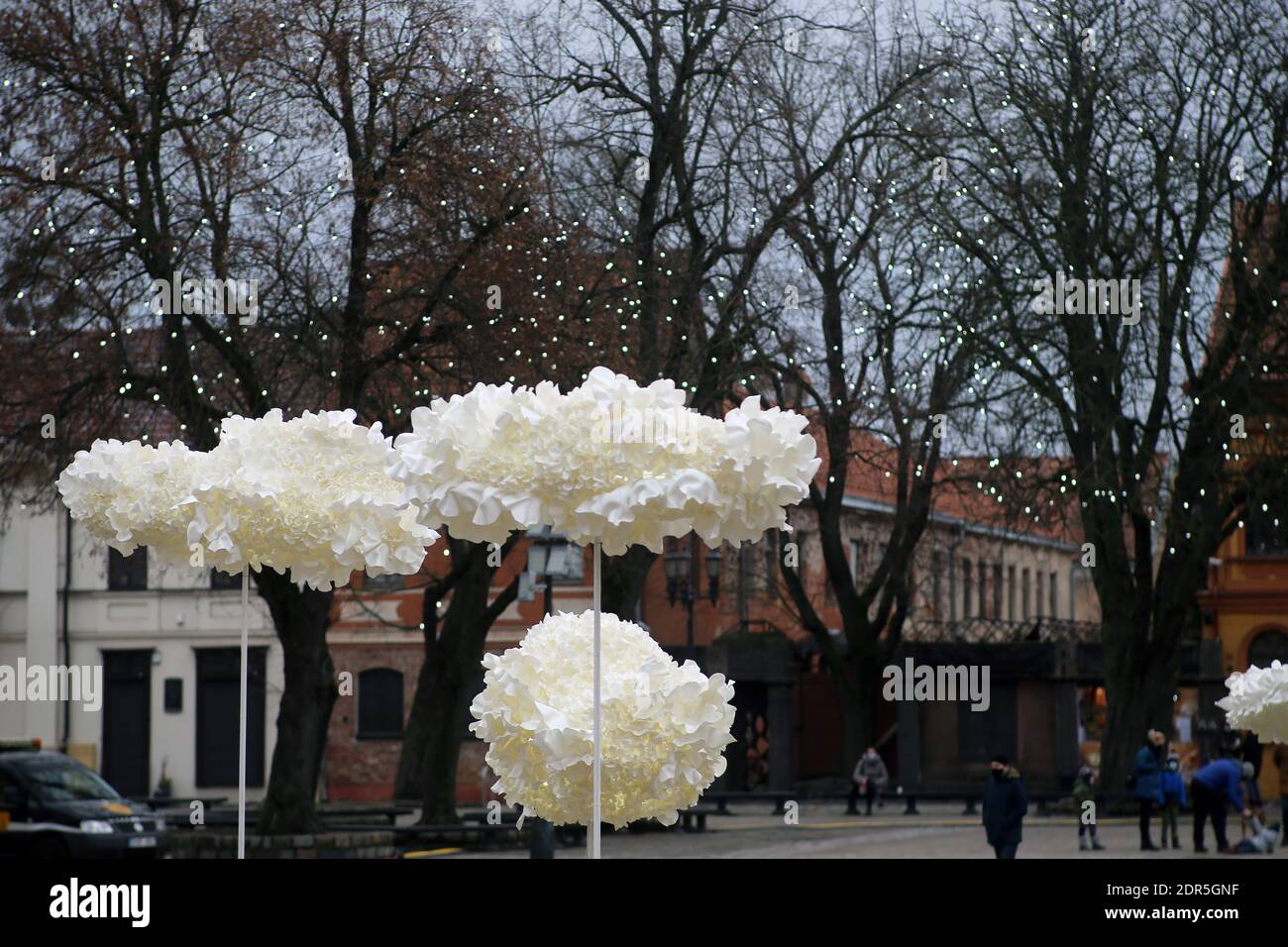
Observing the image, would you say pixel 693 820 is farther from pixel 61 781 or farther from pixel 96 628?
pixel 96 628

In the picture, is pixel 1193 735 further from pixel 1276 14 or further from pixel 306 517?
pixel 306 517

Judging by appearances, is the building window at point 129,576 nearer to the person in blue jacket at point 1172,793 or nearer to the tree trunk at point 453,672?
the tree trunk at point 453,672

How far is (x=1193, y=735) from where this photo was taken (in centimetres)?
3506

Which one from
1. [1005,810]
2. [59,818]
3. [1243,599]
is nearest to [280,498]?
[1005,810]

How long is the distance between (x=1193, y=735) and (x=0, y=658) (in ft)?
86.9

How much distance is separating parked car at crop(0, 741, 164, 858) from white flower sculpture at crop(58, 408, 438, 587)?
13.1m

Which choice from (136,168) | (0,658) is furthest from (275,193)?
(0,658)

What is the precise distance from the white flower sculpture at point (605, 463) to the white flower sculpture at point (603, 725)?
0.49m

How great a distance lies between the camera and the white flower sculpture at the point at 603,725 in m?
7.01

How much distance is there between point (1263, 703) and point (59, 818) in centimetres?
1550

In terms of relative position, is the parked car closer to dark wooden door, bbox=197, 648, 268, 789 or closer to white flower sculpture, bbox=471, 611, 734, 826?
white flower sculpture, bbox=471, 611, 734, 826

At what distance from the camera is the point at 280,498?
30.7 ft

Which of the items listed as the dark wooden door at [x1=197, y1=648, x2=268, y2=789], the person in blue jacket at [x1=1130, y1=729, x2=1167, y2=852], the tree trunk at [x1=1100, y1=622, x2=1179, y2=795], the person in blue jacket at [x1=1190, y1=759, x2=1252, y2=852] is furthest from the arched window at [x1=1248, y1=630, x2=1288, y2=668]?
the dark wooden door at [x1=197, y1=648, x2=268, y2=789]

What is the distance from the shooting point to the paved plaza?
2291cm
